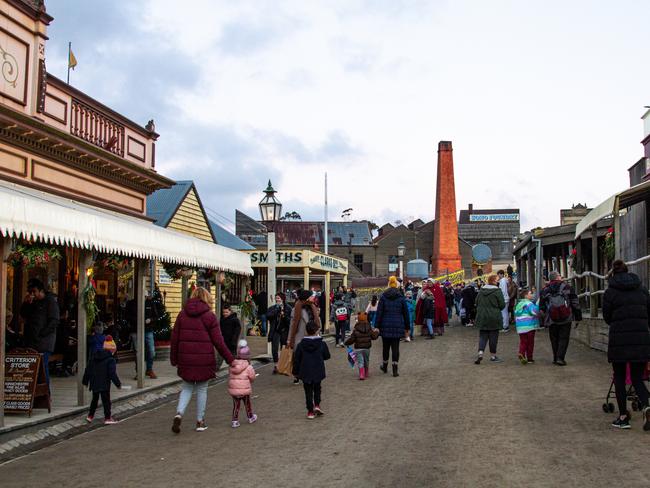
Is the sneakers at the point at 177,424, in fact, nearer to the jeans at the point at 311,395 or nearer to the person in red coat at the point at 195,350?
the person in red coat at the point at 195,350

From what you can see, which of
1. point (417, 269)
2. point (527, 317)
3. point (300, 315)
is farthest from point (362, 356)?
point (417, 269)

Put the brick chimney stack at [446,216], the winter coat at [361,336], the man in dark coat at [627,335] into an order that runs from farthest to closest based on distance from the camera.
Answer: the brick chimney stack at [446,216] → the winter coat at [361,336] → the man in dark coat at [627,335]

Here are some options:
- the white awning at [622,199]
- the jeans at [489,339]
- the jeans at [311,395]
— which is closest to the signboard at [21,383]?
the jeans at [311,395]

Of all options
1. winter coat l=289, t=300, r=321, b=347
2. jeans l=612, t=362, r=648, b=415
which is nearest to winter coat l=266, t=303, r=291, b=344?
winter coat l=289, t=300, r=321, b=347

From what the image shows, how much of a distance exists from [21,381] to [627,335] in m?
7.59

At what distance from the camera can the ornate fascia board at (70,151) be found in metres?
12.9

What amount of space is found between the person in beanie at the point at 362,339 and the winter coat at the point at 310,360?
109 inches

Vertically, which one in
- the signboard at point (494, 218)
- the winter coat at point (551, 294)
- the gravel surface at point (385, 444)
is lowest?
the gravel surface at point (385, 444)

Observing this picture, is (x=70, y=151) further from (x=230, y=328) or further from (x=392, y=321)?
(x=392, y=321)

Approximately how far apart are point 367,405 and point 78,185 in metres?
7.94

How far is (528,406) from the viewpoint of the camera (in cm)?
1044

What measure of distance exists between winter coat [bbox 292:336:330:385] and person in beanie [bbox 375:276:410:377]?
3848 millimetres

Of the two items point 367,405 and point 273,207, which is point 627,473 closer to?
point 367,405

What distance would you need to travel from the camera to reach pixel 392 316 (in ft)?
47.0
